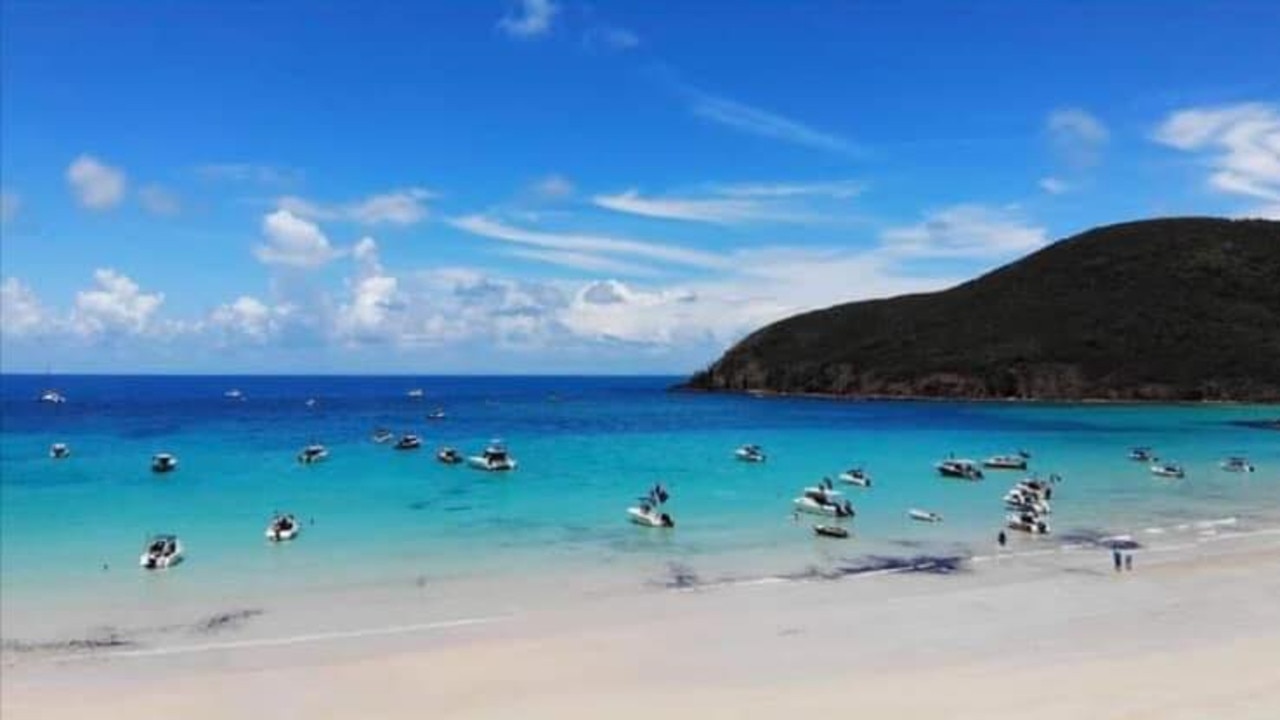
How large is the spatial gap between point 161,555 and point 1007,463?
53.8m

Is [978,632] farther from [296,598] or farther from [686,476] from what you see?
[686,476]

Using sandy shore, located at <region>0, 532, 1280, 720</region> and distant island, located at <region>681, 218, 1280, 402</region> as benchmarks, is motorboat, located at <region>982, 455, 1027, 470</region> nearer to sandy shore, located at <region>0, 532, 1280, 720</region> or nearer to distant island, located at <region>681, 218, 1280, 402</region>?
sandy shore, located at <region>0, 532, 1280, 720</region>

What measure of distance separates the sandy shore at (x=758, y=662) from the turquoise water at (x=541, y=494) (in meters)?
7.39

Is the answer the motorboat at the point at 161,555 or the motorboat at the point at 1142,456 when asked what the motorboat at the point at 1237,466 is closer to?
the motorboat at the point at 1142,456

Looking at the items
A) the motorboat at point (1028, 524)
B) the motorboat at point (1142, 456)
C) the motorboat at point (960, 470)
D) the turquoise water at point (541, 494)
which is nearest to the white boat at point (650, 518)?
the turquoise water at point (541, 494)

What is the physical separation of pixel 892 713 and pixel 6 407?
189 m

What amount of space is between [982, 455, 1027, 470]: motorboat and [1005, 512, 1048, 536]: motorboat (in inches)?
1015

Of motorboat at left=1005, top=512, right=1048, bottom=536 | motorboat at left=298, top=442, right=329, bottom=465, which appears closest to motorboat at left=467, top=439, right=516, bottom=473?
motorboat at left=298, top=442, right=329, bottom=465

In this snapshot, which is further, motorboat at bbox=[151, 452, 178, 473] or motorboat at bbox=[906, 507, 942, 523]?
motorboat at bbox=[151, 452, 178, 473]

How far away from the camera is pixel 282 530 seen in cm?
4231

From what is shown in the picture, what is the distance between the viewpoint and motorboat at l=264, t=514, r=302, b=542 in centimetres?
4191

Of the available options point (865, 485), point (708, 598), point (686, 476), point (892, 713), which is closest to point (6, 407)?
point (686, 476)

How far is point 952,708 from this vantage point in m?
20.0

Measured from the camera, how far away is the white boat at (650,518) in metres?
45.2
